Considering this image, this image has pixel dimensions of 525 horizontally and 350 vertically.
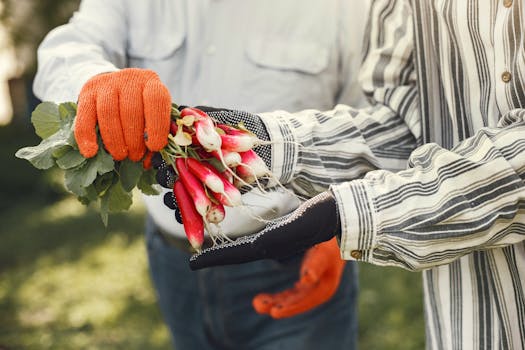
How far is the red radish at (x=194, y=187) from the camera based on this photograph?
1478 millimetres

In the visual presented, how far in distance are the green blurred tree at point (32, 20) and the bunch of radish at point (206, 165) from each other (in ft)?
18.4

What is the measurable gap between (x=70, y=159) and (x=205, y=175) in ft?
0.90

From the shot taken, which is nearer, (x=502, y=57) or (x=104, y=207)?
(x=502, y=57)

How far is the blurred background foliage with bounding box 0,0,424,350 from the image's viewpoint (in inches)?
146

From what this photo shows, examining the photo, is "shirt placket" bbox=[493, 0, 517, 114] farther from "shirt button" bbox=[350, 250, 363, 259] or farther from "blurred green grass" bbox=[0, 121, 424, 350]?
"blurred green grass" bbox=[0, 121, 424, 350]

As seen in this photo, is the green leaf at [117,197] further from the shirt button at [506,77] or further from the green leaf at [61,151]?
the shirt button at [506,77]

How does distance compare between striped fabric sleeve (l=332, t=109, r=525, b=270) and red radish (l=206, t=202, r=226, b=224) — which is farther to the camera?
red radish (l=206, t=202, r=226, b=224)

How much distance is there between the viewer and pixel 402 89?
1680 millimetres

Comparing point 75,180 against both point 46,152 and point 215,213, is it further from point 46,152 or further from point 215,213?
point 215,213

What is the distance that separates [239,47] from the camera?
2184 mm

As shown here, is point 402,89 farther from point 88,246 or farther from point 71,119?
point 88,246

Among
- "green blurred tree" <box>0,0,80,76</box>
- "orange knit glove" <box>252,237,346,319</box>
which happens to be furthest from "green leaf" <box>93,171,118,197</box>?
"green blurred tree" <box>0,0,80,76</box>

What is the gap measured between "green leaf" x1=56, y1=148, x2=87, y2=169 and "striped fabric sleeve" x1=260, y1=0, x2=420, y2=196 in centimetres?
40

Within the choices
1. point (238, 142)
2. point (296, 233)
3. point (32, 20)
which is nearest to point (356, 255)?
point (296, 233)
